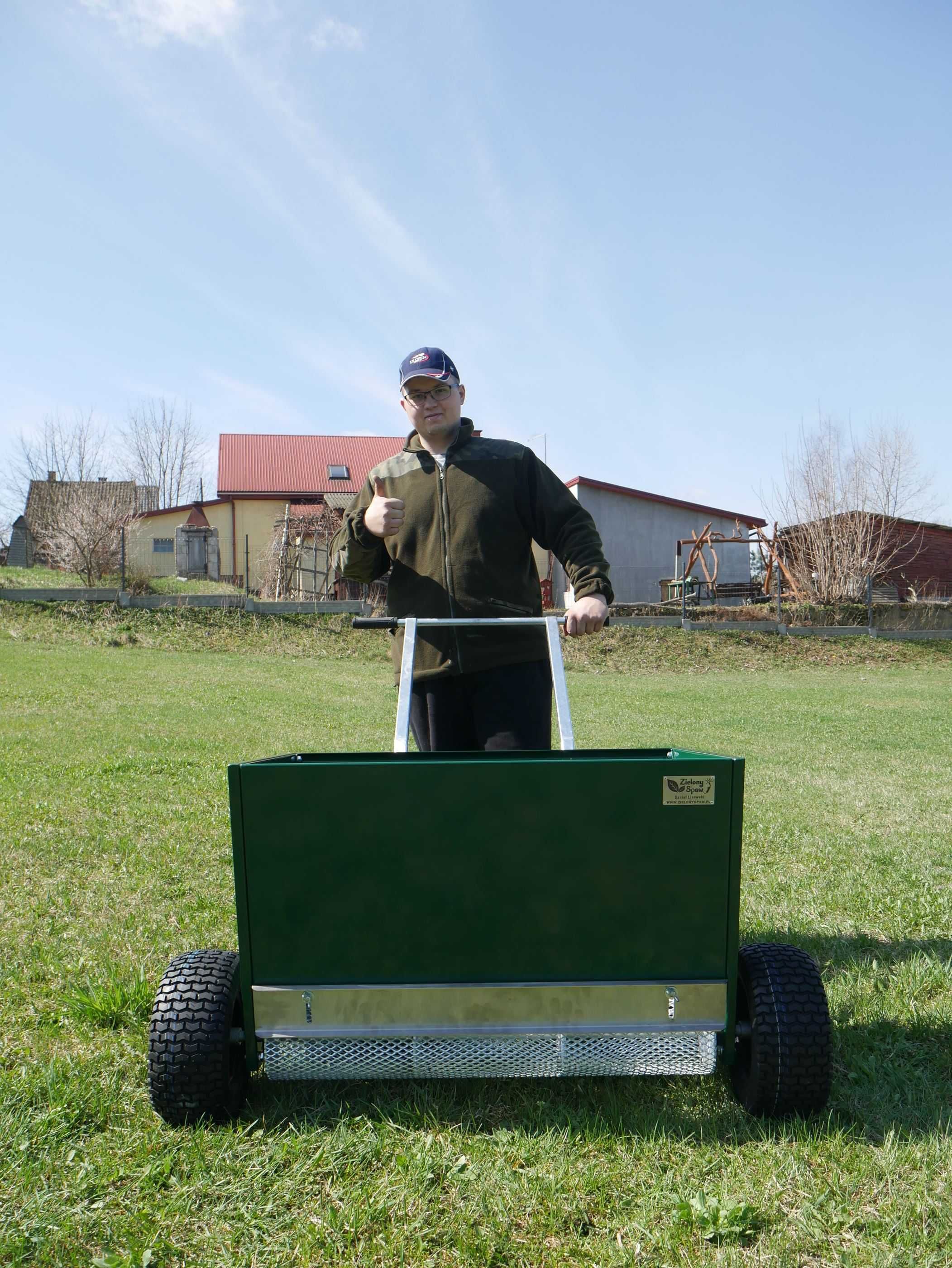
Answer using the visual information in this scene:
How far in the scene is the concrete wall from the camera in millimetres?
29938

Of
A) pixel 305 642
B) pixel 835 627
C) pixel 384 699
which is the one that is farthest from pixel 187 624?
pixel 835 627

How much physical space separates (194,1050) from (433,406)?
6.23 ft

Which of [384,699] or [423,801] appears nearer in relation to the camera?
[423,801]

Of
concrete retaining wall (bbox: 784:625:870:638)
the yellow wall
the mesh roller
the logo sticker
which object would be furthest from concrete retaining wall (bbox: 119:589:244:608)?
the logo sticker

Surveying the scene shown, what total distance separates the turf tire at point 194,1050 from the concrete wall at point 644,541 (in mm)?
27157

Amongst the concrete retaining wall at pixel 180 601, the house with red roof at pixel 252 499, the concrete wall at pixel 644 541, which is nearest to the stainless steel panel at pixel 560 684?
the concrete retaining wall at pixel 180 601

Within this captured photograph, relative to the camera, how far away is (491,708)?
119 inches

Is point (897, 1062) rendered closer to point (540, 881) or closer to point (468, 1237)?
point (540, 881)

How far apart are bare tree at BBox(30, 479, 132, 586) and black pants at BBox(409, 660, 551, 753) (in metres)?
18.0

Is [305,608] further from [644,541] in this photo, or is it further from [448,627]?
[448,627]

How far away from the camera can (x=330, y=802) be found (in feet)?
6.94

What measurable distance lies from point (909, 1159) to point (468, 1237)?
936 millimetres

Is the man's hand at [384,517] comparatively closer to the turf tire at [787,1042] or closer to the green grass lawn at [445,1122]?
the green grass lawn at [445,1122]

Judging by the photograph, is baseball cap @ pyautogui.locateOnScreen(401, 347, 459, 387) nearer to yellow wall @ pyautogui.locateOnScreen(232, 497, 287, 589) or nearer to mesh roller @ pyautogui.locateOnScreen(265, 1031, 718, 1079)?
mesh roller @ pyautogui.locateOnScreen(265, 1031, 718, 1079)
